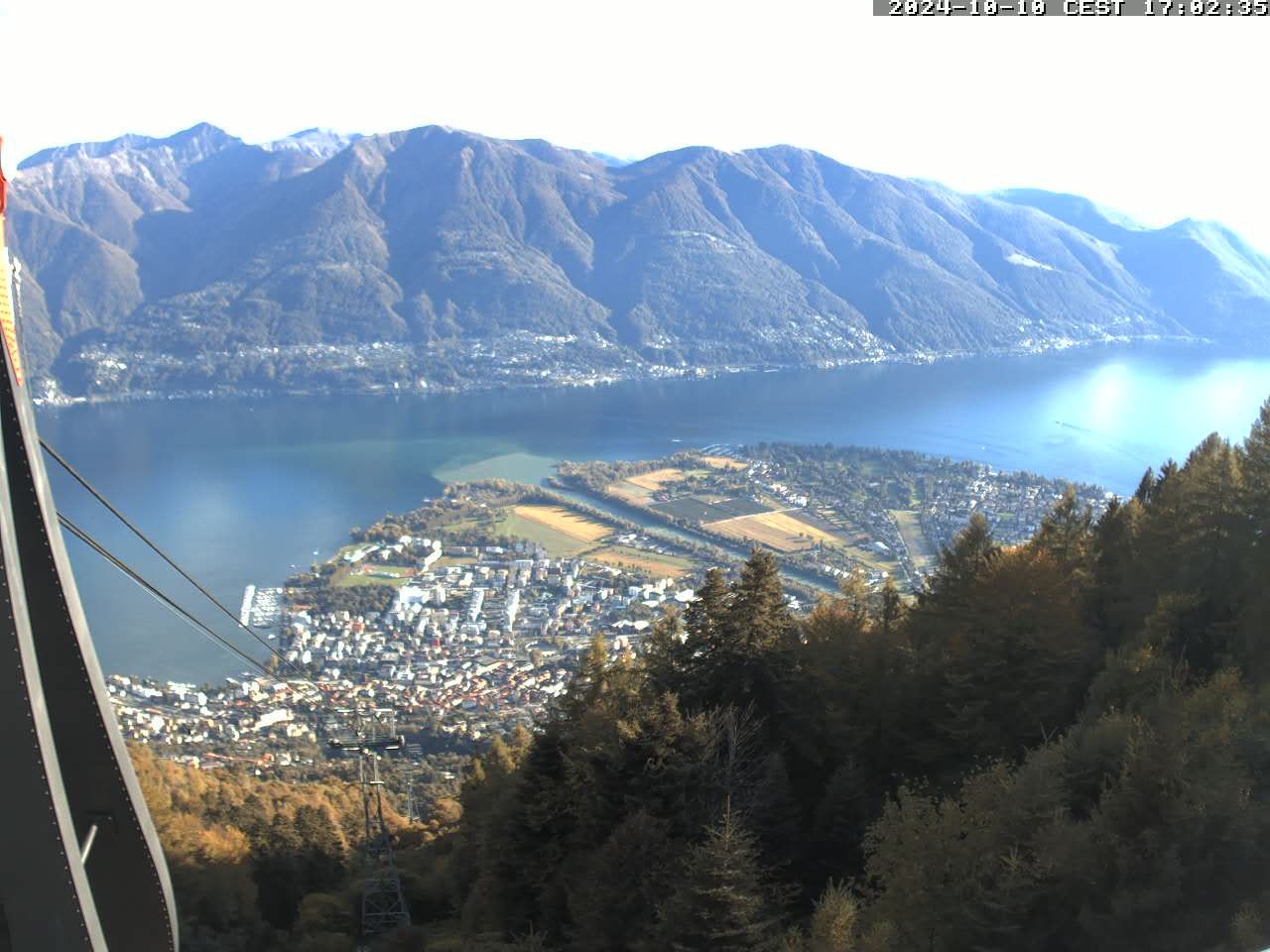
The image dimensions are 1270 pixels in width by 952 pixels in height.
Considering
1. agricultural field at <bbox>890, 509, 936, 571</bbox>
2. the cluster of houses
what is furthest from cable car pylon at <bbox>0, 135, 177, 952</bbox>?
agricultural field at <bbox>890, 509, 936, 571</bbox>

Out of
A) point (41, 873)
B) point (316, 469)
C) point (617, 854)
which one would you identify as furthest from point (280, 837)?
point (316, 469)

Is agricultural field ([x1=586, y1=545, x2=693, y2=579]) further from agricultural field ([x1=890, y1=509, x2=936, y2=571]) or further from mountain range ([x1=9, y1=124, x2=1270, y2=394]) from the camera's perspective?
mountain range ([x1=9, y1=124, x2=1270, y2=394])

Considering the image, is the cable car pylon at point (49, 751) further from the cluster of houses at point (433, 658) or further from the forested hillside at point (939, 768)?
the cluster of houses at point (433, 658)

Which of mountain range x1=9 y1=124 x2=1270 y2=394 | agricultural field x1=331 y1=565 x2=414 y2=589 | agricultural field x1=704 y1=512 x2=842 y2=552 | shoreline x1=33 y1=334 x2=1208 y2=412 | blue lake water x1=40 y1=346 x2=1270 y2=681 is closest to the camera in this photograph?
agricultural field x1=331 y1=565 x2=414 y2=589

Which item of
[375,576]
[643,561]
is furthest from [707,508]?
[375,576]

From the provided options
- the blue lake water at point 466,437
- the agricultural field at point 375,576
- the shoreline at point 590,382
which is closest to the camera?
the agricultural field at point 375,576

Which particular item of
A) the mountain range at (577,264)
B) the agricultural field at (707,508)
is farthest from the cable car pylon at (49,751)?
the mountain range at (577,264)

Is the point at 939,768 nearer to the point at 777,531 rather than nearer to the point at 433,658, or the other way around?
the point at 433,658

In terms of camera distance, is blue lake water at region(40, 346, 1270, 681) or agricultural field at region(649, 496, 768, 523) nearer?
blue lake water at region(40, 346, 1270, 681)
